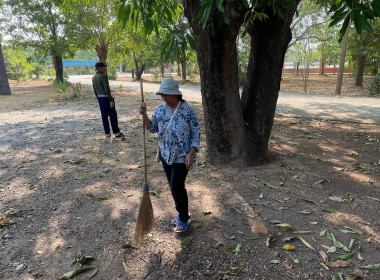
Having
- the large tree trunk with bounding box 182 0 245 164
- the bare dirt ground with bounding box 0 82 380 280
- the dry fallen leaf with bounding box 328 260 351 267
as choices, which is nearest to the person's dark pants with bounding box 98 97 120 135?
the bare dirt ground with bounding box 0 82 380 280

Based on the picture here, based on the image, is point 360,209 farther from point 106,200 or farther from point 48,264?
point 48,264

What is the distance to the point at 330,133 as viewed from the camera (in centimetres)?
654

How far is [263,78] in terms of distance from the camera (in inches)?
173

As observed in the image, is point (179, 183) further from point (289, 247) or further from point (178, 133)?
point (289, 247)

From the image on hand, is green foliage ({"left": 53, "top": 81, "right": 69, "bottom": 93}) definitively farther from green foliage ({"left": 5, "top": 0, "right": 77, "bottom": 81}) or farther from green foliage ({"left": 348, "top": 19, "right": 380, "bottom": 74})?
green foliage ({"left": 348, "top": 19, "right": 380, "bottom": 74})

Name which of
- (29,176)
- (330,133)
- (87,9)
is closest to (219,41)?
(29,176)

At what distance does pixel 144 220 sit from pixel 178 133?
3.11 ft

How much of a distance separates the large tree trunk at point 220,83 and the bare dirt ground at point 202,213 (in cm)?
38

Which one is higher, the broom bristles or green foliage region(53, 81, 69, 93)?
green foliage region(53, 81, 69, 93)

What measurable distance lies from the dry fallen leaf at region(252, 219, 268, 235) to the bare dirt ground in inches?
1.6

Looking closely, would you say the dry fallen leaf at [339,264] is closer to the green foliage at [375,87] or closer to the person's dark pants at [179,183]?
the person's dark pants at [179,183]

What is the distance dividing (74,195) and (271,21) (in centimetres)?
356

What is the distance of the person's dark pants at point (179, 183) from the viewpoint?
109 inches

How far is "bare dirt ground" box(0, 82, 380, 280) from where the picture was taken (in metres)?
2.57
